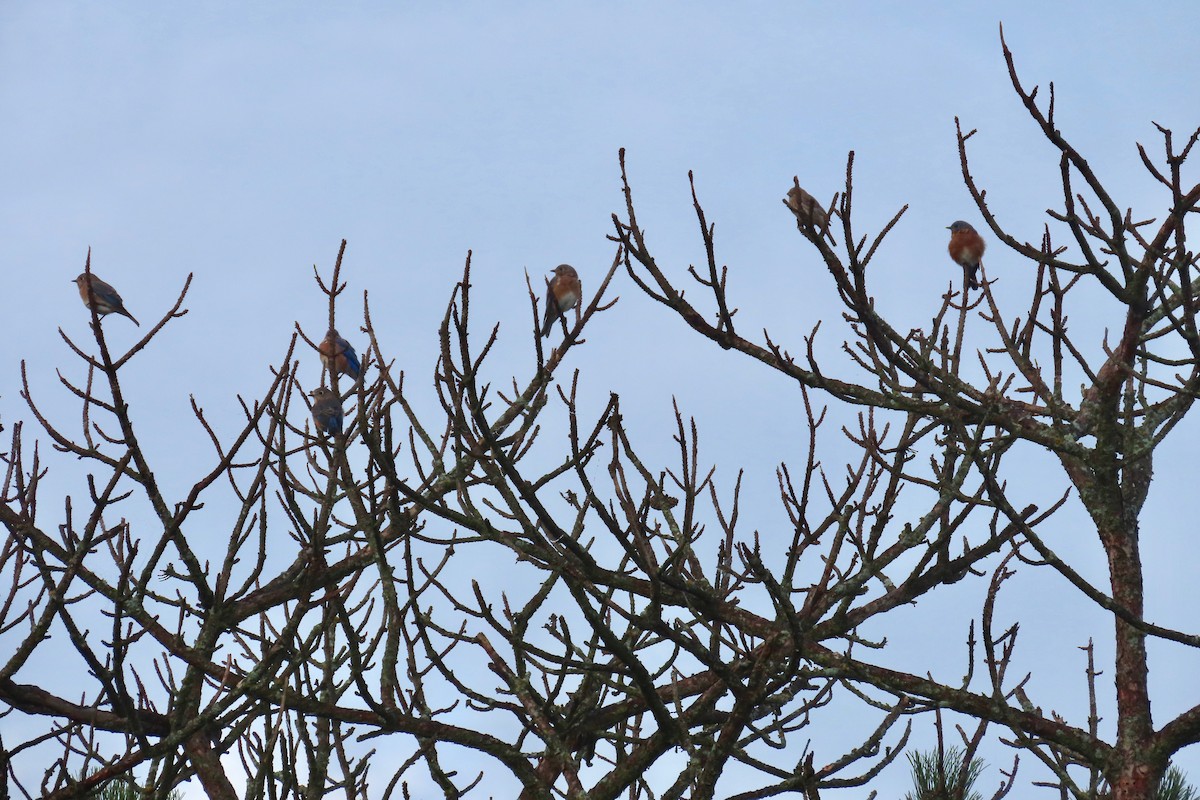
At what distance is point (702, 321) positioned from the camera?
3.83 m

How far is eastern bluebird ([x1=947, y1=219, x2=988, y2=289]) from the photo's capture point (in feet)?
29.6

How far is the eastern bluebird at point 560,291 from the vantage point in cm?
857

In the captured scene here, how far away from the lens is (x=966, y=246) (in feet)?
29.7

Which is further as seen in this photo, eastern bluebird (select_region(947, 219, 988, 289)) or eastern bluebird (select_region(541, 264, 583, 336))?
eastern bluebird (select_region(947, 219, 988, 289))

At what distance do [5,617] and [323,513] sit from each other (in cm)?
136

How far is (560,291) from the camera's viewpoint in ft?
29.2

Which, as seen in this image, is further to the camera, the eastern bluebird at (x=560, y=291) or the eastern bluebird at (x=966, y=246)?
the eastern bluebird at (x=966, y=246)

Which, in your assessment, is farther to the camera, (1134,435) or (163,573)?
(163,573)

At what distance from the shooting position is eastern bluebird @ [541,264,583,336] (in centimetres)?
857

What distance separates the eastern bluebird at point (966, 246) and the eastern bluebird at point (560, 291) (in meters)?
2.87

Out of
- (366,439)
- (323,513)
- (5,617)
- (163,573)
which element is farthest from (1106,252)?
(5,617)

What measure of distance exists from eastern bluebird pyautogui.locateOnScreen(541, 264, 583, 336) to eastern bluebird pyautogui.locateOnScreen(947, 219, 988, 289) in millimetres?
2870

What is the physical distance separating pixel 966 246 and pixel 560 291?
306 centimetres

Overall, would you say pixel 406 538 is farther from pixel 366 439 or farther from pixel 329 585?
pixel 329 585
